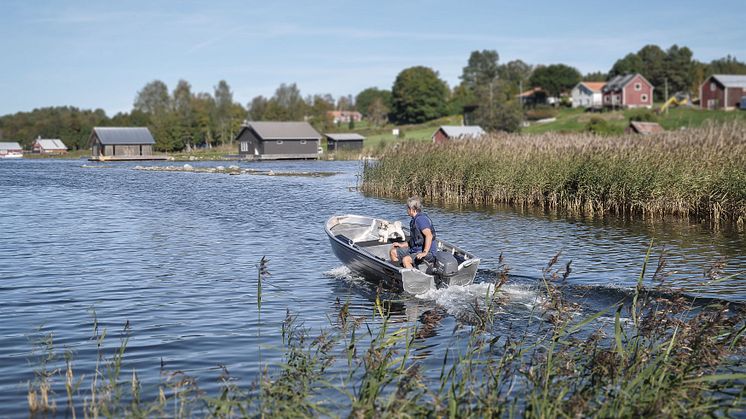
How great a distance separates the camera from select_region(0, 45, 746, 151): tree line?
12619cm

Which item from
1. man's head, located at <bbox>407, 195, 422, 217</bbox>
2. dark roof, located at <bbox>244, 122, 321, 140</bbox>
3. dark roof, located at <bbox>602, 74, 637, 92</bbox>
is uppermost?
dark roof, located at <bbox>602, 74, 637, 92</bbox>

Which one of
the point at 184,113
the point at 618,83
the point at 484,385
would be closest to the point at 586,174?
the point at 484,385

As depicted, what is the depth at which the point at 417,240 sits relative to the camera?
15117 millimetres

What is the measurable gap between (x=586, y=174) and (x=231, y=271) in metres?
16.4

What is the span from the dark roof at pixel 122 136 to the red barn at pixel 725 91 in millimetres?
80027

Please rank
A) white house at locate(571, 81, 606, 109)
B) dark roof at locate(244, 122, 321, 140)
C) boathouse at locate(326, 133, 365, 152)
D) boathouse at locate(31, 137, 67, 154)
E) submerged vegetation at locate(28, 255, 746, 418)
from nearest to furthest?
1. submerged vegetation at locate(28, 255, 746, 418)
2. dark roof at locate(244, 122, 321, 140)
3. boathouse at locate(326, 133, 365, 152)
4. white house at locate(571, 81, 606, 109)
5. boathouse at locate(31, 137, 67, 154)

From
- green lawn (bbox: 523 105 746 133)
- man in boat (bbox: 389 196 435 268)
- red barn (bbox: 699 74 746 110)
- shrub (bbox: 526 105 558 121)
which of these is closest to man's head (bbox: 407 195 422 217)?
man in boat (bbox: 389 196 435 268)

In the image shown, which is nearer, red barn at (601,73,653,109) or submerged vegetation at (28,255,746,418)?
submerged vegetation at (28,255,746,418)

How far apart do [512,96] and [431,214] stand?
12376 centimetres

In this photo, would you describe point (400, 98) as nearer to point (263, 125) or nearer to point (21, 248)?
point (263, 125)

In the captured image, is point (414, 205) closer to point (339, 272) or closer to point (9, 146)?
point (339, 272)

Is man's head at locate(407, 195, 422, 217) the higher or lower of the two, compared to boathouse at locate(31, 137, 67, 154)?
lower

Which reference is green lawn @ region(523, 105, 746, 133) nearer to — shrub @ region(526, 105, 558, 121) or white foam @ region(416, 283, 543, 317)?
shrub @ region(526, 105, 558, 121)

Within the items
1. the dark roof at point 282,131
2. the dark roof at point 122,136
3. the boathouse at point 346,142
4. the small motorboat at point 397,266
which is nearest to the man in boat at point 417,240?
the small motorboat at point 397,266
